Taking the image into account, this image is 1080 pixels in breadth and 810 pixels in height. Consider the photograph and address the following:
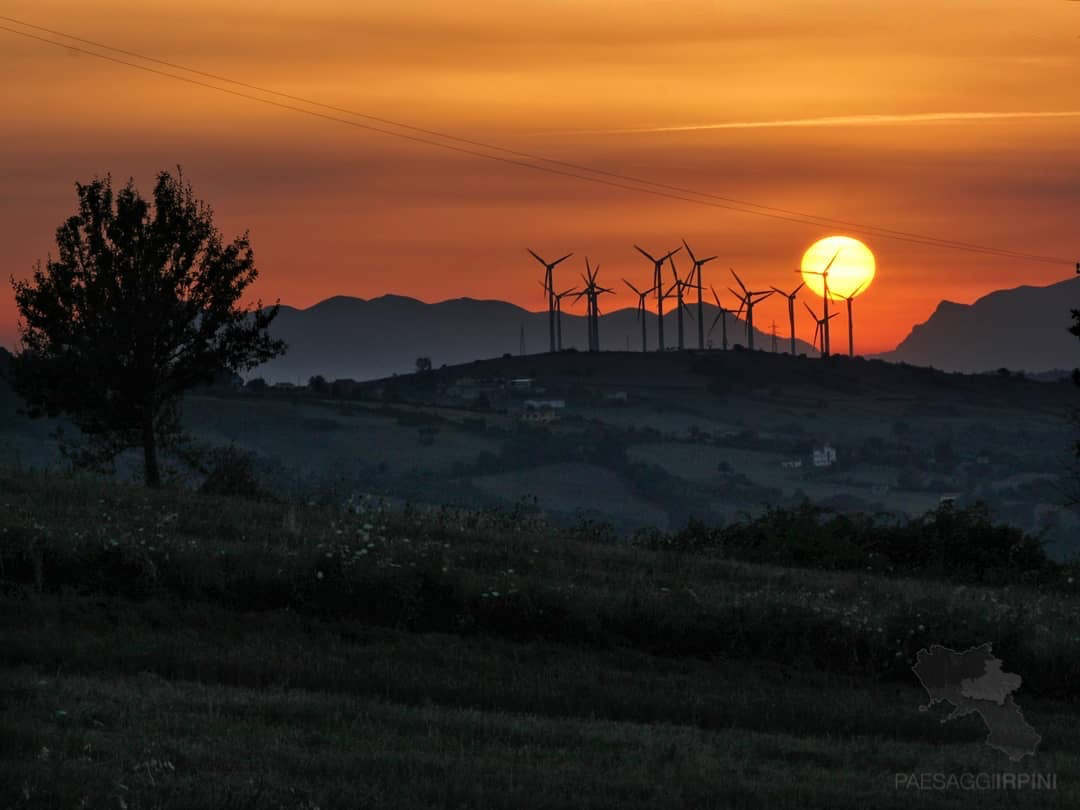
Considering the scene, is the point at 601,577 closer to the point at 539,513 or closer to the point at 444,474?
the point at 539,513

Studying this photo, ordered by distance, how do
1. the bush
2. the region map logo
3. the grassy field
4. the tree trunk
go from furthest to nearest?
the tree trunk
the bush
the region map logo
the grassy field

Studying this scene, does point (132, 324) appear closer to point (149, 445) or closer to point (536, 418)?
point (149, 445)

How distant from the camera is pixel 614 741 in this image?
16.2 metres

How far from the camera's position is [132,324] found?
4253 centimetres

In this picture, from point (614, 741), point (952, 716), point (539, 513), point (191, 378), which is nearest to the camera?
point (614, 741)

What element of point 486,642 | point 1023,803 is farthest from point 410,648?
point 1023,803

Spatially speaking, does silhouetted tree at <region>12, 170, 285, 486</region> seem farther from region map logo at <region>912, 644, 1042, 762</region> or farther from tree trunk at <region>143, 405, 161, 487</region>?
region map logo at <region>912, 644, 1042, 762</region>

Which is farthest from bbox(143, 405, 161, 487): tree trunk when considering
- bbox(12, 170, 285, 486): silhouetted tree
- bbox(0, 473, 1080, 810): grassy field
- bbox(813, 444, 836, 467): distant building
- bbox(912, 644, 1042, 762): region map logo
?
bbox(813, 444, 836, 467): distant building

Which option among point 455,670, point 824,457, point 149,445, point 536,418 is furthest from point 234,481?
point 824,457

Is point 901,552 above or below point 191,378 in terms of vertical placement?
below

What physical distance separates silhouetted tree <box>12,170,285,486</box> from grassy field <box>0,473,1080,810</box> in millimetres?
12710

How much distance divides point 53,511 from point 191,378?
16.5 metres

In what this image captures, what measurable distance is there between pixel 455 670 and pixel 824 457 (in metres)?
176

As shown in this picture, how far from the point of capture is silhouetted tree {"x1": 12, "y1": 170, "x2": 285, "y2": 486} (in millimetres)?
42312
